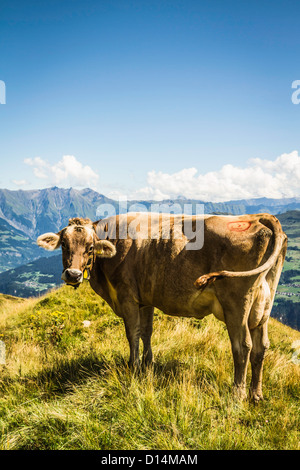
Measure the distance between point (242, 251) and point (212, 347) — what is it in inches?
137

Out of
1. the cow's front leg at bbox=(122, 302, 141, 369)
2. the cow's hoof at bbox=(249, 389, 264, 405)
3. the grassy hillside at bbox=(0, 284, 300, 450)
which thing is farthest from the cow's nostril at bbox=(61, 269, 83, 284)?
the cow's hoof at bbox=(249, 389, 264, 405)

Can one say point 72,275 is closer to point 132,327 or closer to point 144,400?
point 132,327

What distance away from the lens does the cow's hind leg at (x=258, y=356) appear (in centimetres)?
525

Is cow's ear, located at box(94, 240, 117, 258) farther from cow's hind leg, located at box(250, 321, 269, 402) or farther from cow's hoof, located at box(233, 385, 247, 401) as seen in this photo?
cow's hoof, located at box(233, 385, 247, 401)

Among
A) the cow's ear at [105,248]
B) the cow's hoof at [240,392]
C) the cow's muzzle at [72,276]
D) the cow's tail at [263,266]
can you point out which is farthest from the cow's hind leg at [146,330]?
the cow's tail at [263,266]

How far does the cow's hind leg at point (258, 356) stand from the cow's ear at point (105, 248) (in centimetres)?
282

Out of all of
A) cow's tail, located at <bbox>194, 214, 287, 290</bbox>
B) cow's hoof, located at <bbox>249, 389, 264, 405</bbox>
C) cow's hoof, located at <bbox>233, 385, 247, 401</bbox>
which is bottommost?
cow's hoof, located at <bbox>249, 389, 264, 405</bbox>

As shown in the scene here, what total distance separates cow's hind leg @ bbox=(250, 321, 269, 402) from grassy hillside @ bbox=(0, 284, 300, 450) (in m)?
0.24

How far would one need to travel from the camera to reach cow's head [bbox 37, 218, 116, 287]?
5.34 meters

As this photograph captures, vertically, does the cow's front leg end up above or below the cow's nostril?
below

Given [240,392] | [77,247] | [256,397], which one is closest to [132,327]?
[77,247]

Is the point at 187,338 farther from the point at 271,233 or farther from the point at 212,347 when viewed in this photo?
the point at 271,233

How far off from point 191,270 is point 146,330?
2.26 meters

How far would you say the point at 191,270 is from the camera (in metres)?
5.27
